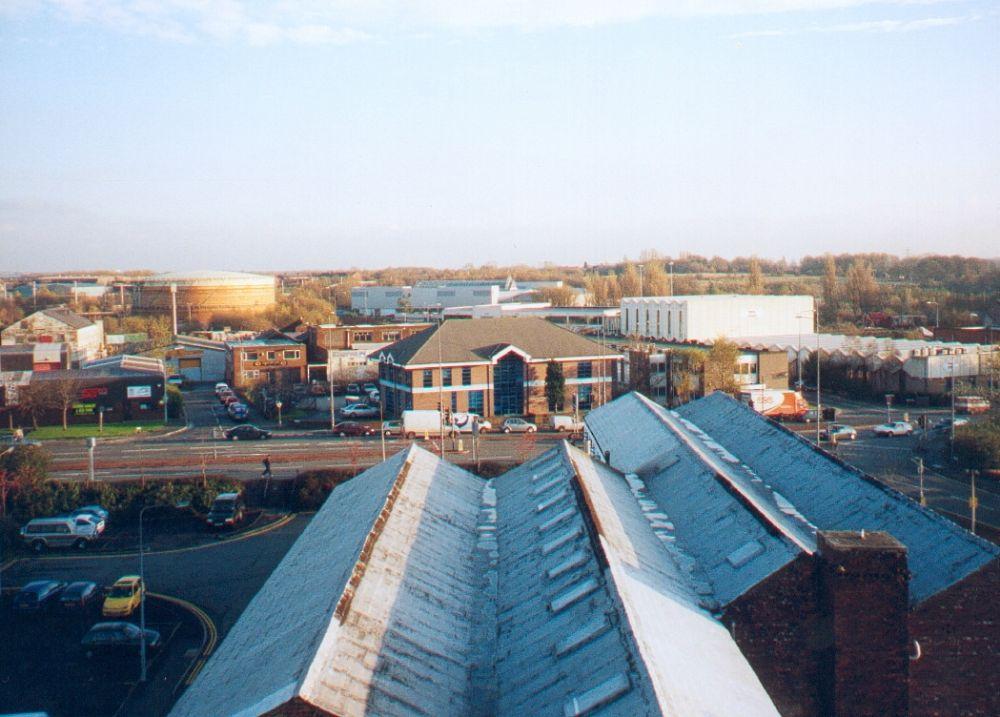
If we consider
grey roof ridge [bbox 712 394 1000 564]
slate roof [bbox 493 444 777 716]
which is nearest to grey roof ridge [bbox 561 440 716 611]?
slate roof [bbox 493 444 777 716]

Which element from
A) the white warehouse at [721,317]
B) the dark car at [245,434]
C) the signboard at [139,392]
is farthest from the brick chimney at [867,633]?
the white warehouse at [721,317]

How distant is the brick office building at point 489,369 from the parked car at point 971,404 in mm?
13418

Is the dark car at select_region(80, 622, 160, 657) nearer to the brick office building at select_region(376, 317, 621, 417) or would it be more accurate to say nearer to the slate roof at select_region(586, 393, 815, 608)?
the slate roof at select_region(586, 393, 815, 608)

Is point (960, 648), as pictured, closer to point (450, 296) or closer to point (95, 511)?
point (95, 511)

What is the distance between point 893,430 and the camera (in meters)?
30.8

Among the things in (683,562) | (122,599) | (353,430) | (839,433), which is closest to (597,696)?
(683,562)

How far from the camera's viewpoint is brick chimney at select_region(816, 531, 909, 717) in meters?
9.28

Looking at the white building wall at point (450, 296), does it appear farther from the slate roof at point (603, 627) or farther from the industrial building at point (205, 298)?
the slate roof at point (603, 627)

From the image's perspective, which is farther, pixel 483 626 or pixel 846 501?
pixel 846 501

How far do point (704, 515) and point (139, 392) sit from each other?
29.6 metres

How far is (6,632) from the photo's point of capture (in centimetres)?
1550

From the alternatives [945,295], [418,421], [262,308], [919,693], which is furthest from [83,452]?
[945,295]

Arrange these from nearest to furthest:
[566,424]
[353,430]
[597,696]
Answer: [597,696], [353,430], [566,424]

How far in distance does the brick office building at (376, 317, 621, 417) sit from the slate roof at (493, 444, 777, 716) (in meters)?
20.9
